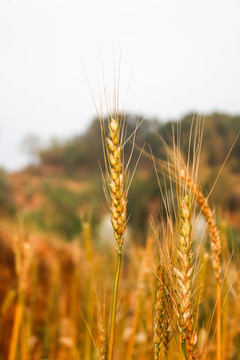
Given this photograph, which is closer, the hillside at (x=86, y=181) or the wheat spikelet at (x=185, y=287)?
the wheat spikelet at (x=185, y=287)

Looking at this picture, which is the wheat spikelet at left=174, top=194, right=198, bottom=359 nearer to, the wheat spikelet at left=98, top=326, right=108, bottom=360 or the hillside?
the wheat spikelet at left=98, top=326, right=108, bottom=360

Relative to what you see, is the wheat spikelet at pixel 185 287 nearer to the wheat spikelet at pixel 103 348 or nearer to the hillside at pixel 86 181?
the wheat spikelet at pixel 103 348

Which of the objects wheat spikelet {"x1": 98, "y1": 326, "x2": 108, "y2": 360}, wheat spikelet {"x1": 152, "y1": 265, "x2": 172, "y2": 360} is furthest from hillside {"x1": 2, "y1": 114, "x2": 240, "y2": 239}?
wheat spikelet {"x1": 98, "y1": 326, "x2": 108, "y2": 360}

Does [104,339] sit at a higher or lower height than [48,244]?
lower

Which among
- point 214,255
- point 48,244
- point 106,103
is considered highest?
point 48,244

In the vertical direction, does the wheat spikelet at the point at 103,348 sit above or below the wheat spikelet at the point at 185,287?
below

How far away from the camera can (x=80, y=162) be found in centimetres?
4388

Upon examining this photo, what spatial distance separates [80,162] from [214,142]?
1184 inches

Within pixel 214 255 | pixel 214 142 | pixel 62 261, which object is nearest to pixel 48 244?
pixel 62 261

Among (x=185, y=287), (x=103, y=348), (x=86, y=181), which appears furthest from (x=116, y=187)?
(x=86, y=181)

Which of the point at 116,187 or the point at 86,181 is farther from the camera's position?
the point at 86,181

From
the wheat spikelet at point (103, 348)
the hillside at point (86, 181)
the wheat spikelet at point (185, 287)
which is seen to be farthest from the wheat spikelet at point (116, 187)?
the hillside at point (86, 181)

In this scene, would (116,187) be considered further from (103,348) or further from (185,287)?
(103,348)

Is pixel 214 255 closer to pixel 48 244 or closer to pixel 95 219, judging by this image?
pixel 48 244
